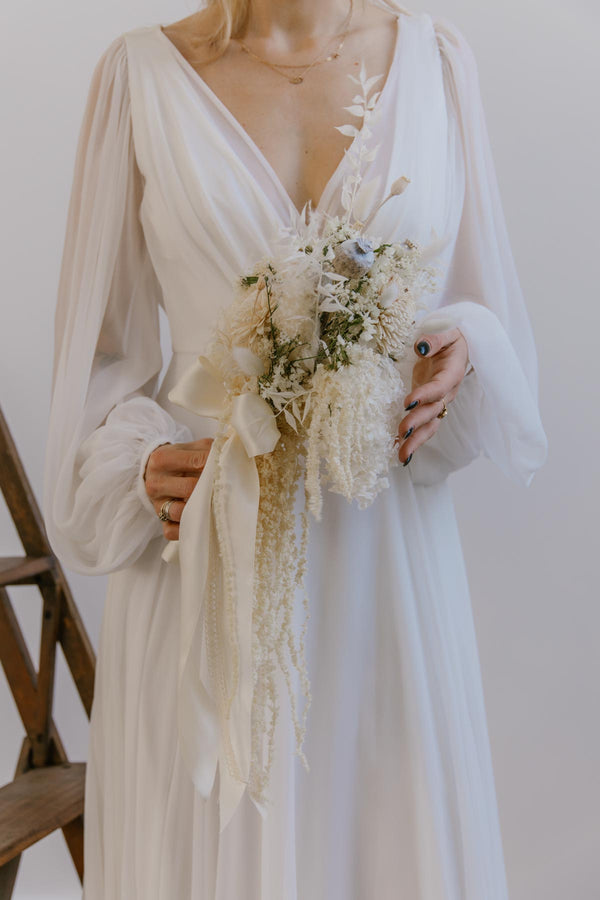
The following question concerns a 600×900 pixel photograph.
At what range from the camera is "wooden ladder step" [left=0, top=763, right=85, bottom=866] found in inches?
57.6

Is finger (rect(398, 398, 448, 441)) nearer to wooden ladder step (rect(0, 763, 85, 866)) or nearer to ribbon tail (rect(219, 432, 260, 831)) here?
ribbon tail (rect(219, 432, 260, 831))

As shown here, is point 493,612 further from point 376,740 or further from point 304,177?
point 304,177

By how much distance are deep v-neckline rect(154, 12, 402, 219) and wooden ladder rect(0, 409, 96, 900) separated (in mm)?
746

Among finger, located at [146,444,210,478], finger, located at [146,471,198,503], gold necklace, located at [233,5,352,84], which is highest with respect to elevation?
gold necklace, located at [233,5,352,84]

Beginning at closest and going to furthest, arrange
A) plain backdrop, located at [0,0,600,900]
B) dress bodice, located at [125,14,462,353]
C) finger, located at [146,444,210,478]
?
1. finger, located at [146,444,210,478]
2. dress bodice, located at [125,14,462,353]
3. plain backdrop, located at [0,0,600,900]

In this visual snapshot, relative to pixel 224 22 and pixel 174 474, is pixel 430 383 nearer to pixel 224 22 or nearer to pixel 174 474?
pixel 174 474

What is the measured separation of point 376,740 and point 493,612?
0.80 meters

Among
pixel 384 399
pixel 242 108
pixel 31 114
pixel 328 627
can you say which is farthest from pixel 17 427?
pixel 384 399

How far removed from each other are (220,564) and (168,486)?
0.53 feet

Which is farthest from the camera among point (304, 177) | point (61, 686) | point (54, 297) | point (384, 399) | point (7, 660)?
point (61, 686)

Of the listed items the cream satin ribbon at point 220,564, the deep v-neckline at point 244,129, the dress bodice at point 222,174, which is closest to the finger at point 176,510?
the cream satin ribbon at point 220,564

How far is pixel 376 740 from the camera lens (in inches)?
41.7

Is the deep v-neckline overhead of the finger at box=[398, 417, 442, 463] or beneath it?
overhead

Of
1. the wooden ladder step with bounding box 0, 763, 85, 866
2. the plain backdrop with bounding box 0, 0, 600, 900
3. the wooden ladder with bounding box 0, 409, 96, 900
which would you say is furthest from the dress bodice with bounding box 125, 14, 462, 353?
the wooden ladder step with bounding box 0, 763, 85, 866
